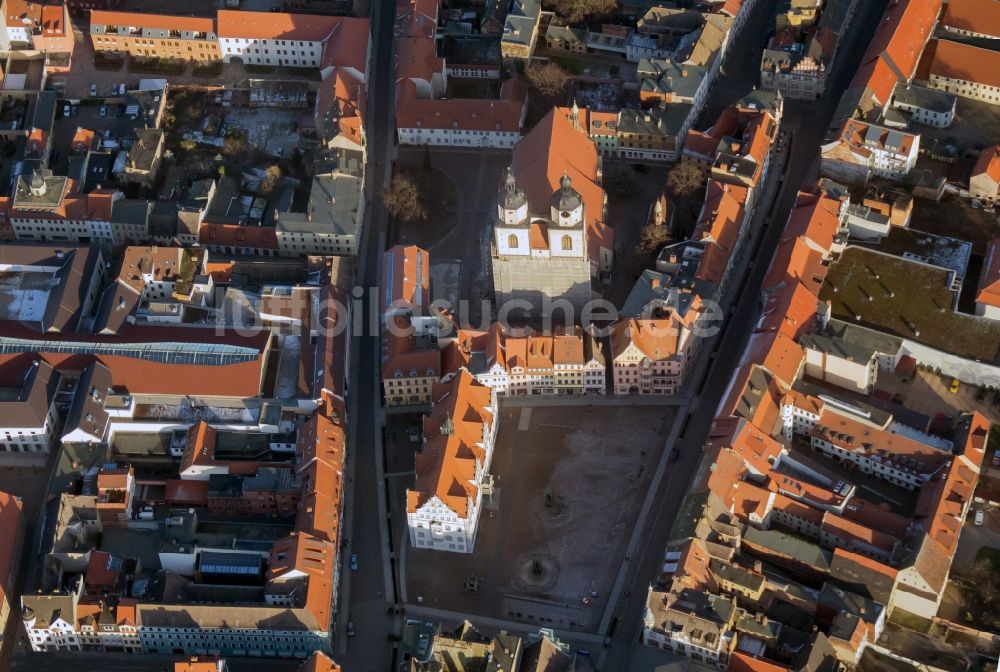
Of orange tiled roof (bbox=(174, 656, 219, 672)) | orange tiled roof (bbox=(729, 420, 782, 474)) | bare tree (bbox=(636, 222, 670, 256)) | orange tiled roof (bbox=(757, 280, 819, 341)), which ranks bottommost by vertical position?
orange tiled roof (bbox=(174, 656, 219, 672))

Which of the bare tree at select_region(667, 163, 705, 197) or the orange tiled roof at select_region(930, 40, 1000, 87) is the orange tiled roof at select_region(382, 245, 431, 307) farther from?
the orange tiled roof at select_region(930, 40, 1000, 87)

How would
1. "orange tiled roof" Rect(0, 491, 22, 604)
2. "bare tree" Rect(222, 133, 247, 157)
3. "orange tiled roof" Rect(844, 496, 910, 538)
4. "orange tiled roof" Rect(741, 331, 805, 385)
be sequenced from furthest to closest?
1. "bare tree" Rect(222, 133, 247, 157)
2. "orange tiled roof" Rect(741, 331, 805, 385)
3. "orange tiled roof" Rect(844, 496, 910, 538)
4. "orange tiled roof" Rect(0, 491, 22, 604)

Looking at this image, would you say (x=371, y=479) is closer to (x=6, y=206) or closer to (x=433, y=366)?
(x=433, y=366)

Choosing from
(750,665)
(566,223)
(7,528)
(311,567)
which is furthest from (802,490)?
(7,528)

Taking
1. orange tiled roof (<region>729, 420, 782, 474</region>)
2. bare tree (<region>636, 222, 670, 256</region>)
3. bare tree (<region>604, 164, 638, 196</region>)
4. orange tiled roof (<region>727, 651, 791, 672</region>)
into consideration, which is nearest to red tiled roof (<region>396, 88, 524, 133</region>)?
bare tree (<region>604, 164, 638, 196</region>)

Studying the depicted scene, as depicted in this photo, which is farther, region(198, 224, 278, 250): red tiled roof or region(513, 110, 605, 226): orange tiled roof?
region(198, 224, 278, 250): red tiled roof

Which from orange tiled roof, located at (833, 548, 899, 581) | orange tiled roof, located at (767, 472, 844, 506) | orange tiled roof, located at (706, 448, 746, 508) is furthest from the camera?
orange tiled roof, located at (767, 472, 844, 506)

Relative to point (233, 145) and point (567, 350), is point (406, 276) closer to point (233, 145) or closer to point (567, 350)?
point (567, 350)

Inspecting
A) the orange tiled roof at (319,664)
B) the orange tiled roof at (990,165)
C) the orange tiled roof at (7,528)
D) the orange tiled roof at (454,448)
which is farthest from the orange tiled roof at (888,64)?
the orange tiled roof at (7,528)
